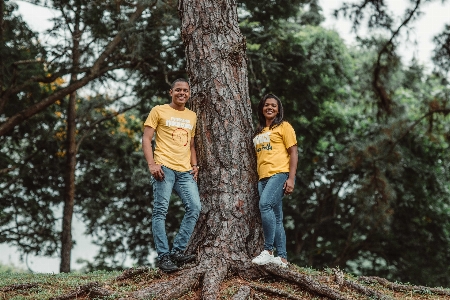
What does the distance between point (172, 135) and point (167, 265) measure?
4.02 feet

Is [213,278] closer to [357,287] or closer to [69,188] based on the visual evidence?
[357,287]

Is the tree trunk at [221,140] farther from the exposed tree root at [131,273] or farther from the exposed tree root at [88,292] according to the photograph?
the exposed tree root at [88,292]

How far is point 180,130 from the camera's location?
4926 mm

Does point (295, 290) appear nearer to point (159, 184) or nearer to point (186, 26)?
point (159, 184)

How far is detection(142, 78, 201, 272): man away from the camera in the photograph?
4605mm

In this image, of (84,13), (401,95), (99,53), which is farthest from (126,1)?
(401,95)

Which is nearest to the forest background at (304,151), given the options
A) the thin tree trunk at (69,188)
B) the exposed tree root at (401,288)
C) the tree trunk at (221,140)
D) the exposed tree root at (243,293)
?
the thin tree trunk at (69,188)

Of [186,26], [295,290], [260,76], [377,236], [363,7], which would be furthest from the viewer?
[377,236]

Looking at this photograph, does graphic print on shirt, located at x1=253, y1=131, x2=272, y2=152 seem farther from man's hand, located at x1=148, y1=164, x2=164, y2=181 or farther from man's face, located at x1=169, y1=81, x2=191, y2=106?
man's hand, located at x1=148, y1=164, x2=164, y2=181

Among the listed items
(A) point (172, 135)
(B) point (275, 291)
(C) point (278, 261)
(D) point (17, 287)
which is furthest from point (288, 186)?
(D) point (17, 287)

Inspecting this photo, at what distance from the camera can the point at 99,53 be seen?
1059cm

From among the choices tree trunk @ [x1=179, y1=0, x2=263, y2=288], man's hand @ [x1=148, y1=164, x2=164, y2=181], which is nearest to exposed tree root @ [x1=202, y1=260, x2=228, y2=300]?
tree trunk @ [x1=179, y1=0, x2=263, y2=288]

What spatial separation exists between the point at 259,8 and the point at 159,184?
6.08 meters

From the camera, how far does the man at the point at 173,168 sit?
461 cm
